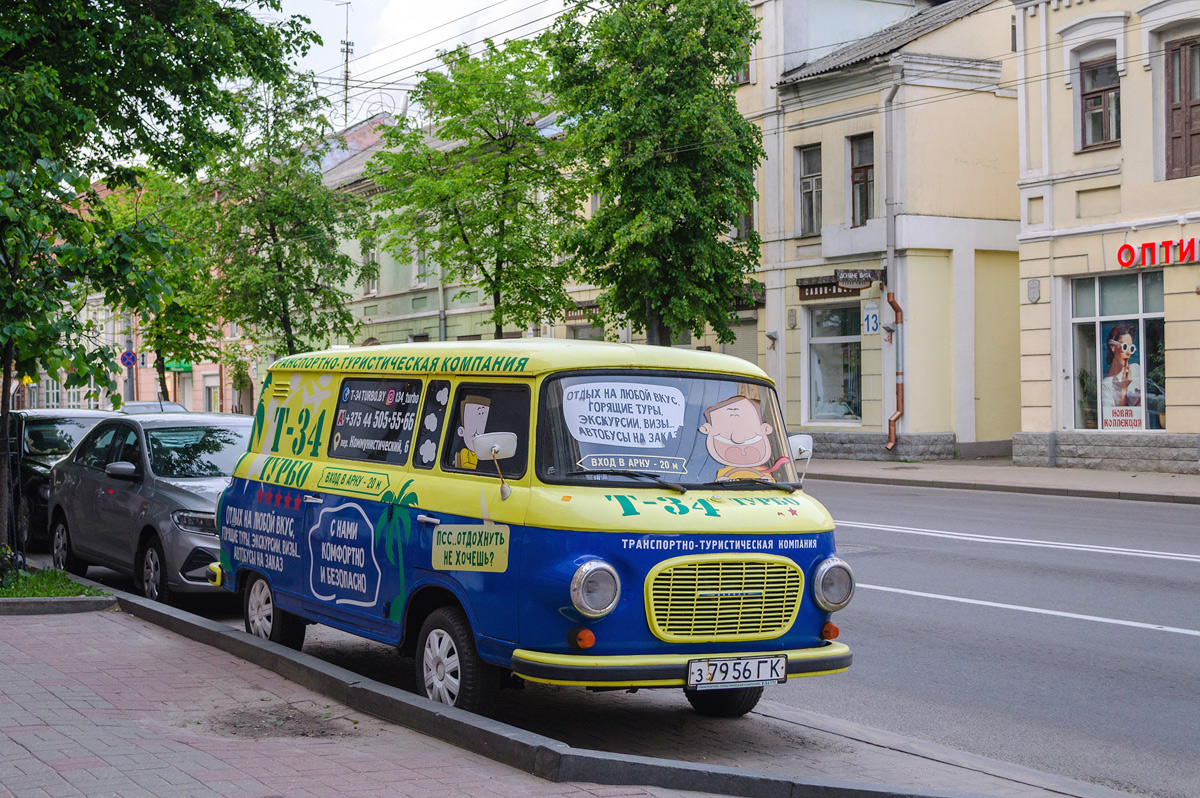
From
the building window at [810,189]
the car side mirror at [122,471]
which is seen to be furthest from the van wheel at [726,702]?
the building window at [810,189]

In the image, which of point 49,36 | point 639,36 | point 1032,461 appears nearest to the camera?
point 49,36

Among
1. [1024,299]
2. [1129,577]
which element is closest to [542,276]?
[1024,299]

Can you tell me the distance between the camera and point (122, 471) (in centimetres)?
1071

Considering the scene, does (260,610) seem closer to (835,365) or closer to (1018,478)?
Answer: (1018,478)

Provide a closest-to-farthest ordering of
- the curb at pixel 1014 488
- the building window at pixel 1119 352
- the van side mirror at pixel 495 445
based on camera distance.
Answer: the van side mirror at pixel 495 445, the curb at pixel 1014 488, the building window at pixel 1119 352

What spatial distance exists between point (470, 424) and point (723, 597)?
160 centimetres

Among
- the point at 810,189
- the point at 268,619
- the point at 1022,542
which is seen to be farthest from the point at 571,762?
the point at 810,189

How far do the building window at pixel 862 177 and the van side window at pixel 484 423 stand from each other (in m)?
23.4

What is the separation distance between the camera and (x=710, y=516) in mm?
6172

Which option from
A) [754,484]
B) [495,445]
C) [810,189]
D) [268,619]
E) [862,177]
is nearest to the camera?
[495,445]

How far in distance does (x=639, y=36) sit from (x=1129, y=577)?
18.2 m

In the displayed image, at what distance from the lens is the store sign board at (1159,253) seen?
72.6ft

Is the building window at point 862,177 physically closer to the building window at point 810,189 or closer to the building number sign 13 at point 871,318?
the building window at point 810,189

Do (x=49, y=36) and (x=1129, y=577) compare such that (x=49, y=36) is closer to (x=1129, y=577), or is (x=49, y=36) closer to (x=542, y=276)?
(x=1129, y=577)
